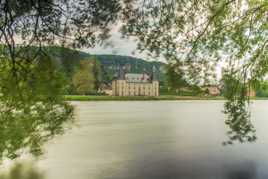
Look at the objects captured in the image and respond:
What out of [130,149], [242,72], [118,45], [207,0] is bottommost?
[130,149]

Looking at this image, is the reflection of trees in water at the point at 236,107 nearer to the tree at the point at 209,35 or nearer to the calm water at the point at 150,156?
the tree at the point at 209,35

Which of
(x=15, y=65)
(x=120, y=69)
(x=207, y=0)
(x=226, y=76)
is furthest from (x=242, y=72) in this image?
(x=15, y=65)

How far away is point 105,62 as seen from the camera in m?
4.98

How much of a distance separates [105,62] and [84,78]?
2.05ft

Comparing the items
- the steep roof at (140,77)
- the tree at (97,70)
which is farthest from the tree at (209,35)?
the steep roof at (140,77)

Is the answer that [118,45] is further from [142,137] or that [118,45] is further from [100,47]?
[142,137]

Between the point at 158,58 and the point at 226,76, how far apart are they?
1396mm

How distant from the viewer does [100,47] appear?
4.44 meters

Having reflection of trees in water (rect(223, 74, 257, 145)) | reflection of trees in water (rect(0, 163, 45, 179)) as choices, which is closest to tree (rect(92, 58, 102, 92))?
reflection of trees in water (rect(223, 74, 257, 145))

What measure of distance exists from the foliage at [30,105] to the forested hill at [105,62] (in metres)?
0.17

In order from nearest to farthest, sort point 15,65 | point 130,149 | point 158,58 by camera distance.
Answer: point 15,65 < point 158,58 < point 130,149

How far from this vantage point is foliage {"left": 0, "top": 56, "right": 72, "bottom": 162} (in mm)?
4156

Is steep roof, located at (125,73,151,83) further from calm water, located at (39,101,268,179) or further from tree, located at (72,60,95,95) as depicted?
calm water, located at (39,101,268,179)

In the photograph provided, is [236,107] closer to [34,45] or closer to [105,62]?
[105,62]
